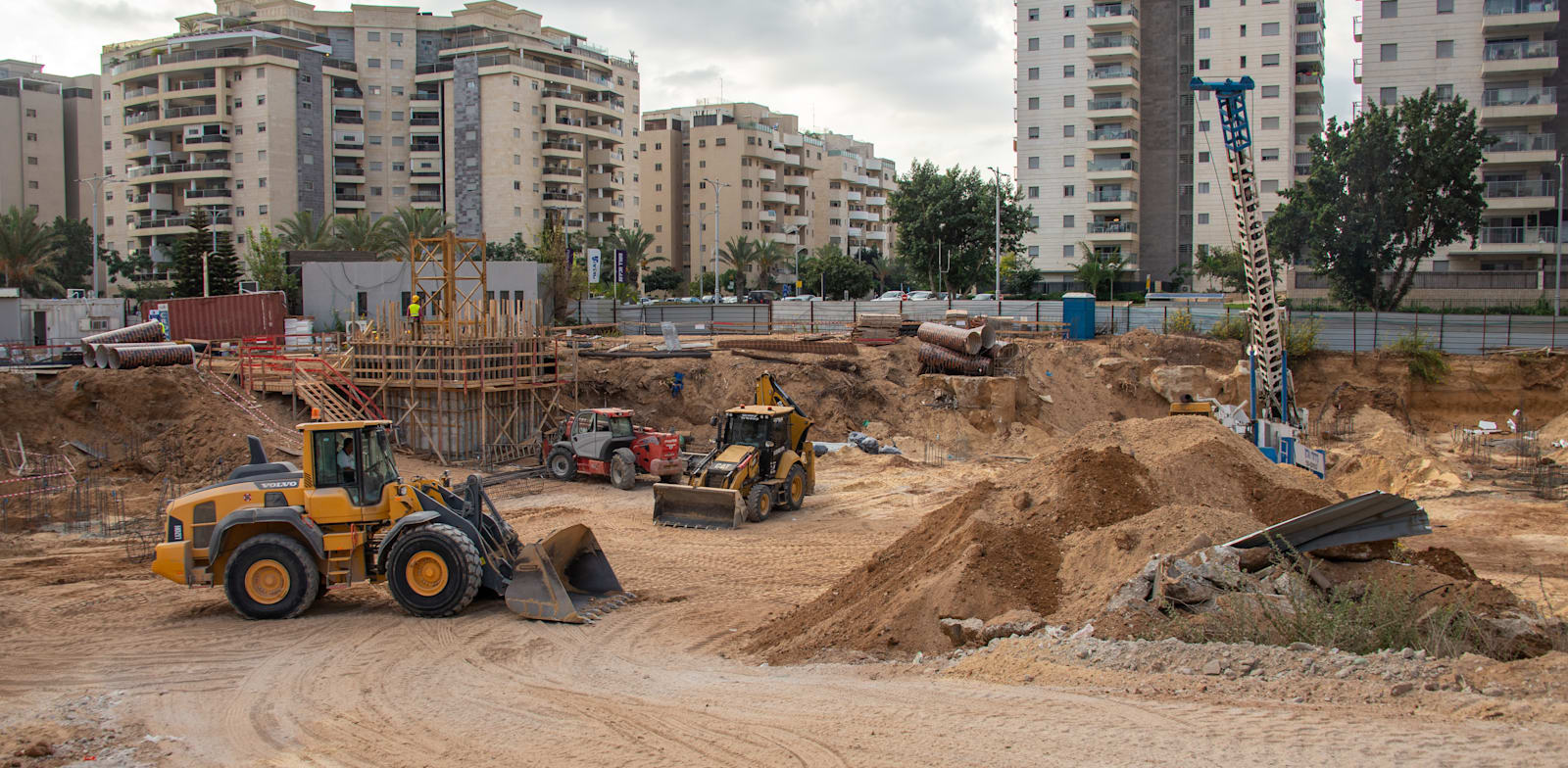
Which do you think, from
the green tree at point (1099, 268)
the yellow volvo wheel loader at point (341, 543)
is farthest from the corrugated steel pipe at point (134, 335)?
the green tree at point (1099, 268)

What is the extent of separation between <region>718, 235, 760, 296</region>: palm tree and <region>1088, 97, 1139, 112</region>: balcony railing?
2978 centimetres

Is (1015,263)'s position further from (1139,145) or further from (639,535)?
(639,535)

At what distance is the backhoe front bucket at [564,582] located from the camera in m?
12.2

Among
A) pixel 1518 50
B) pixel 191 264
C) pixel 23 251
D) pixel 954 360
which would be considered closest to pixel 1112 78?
pixel 1518 50

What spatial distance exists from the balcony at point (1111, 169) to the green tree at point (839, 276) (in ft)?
56.0

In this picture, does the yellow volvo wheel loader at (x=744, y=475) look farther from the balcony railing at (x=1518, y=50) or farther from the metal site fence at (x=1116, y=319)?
the balcony railing at (x=1518, y=50)

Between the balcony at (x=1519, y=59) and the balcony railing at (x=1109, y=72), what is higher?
the balcony railing at (x=1109, y=72)

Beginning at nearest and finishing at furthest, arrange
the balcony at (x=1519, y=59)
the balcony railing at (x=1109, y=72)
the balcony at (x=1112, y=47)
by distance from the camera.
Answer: the balcony at (x=1519, y=59) < the balcony at (x=1112, y=47) < the balcony railing at (x=1109, y=72)

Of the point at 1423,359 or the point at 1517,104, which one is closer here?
the point at 1423,359

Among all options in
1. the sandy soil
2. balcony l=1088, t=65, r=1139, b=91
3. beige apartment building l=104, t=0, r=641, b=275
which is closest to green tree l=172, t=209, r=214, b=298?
beige apartment building l=104, t=0, r=641, b=275

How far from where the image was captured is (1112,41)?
62156 millimetres

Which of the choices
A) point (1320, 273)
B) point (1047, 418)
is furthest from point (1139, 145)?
point (1047, 418)

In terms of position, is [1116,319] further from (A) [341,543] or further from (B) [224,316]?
(A) [341,543]

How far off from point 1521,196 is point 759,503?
161 feet
